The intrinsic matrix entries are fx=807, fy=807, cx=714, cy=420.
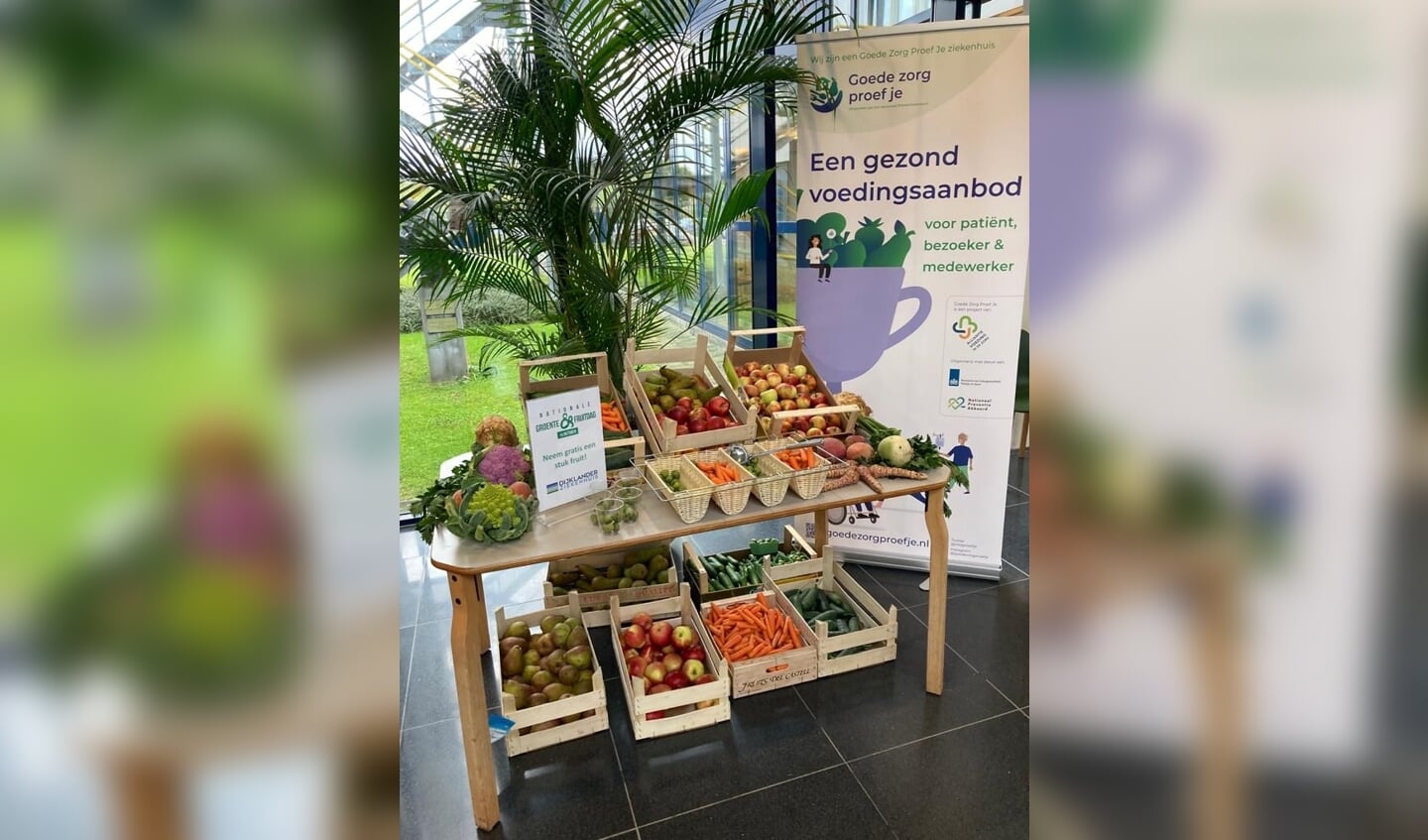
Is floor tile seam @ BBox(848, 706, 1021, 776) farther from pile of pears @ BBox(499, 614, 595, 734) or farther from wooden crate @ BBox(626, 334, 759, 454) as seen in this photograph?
wooden crate @ BBox(626, 334, 759, 454)

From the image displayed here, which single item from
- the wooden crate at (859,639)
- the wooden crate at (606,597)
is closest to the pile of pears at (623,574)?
the wooden crate at (606,597)

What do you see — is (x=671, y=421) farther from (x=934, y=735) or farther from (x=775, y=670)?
(x=934, y=735)

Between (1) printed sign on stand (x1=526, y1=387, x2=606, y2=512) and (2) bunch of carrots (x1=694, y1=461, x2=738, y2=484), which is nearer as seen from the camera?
(1) printed sign on stand (x1=526, y1=387, x2=606, y2=512)

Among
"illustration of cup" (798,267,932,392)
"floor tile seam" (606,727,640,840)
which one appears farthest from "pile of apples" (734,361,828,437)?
"floor tile seam" (606,727,640,840)

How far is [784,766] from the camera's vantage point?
2439 millimetres

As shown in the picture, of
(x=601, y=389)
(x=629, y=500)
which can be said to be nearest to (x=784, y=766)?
(x=629, y=500)

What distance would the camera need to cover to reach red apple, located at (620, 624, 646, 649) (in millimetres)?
2799

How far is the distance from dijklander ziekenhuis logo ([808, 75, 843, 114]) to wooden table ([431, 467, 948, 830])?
5.26 feet

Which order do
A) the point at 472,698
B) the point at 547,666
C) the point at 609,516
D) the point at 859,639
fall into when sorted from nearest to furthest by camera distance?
the point at 472,698 < the point at 609,516 < the point at 547,666 < the point at 859,639
